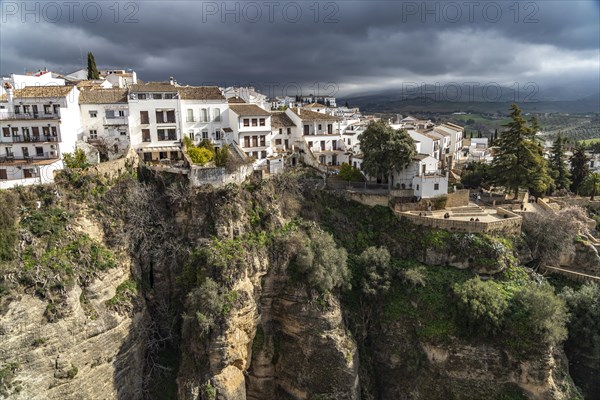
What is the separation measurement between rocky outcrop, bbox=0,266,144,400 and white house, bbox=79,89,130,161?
11980 millimetres

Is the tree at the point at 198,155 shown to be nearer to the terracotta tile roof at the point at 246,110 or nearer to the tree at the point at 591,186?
the terracotta tile roof at the point at 246,110

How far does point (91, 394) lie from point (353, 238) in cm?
2079

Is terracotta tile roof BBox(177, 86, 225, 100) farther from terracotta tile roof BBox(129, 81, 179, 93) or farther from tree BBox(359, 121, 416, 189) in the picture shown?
tree BBox(359, 121, 416, 189)

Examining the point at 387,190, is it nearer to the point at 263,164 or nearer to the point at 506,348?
the point at 263,164

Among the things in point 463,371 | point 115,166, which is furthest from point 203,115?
point 463,371

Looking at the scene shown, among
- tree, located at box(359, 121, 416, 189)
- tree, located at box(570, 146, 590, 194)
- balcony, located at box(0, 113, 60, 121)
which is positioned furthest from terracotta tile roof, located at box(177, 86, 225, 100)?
tree, located at box(570, 146, 590, 194)

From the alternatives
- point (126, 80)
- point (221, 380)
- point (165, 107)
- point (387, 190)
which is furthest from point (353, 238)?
point (126, 80)

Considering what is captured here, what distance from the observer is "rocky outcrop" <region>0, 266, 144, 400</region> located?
71.3 ft

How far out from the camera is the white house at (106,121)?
33625 millimetres

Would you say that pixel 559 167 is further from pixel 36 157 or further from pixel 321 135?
pixel 36 157

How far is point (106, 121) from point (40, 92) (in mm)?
5047

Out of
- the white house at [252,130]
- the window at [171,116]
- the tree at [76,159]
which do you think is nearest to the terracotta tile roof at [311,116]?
the white house at [252,130]

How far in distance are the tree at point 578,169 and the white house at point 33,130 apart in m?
49.6

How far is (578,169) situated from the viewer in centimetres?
4400
